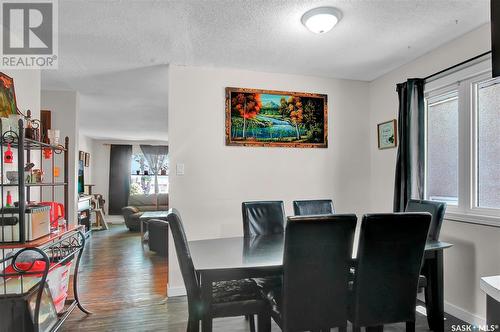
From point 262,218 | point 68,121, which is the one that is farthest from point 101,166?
point 262,218

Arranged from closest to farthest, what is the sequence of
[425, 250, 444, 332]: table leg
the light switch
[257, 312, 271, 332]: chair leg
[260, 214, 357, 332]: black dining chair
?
[260, 214, 357, 332]: black dining chair < [257, 312, 271, 332]: chair leg < [425, 250, 444, 332]: table leg < the light switch

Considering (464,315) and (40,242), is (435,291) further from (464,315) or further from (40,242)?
(40,242)

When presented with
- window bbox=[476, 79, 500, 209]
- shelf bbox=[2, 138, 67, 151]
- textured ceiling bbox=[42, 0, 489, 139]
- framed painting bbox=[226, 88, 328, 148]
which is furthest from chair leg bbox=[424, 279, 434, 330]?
shelf bbox=[2, 138, 67, 151]

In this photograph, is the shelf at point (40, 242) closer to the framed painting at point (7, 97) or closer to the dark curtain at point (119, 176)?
the framed painting at point (7, 97)

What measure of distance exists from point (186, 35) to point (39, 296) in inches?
85.7

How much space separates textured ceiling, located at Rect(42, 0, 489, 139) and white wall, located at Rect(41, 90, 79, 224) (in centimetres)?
18

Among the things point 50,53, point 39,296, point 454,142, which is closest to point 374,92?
point 454,142

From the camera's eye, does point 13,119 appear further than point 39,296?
Yes

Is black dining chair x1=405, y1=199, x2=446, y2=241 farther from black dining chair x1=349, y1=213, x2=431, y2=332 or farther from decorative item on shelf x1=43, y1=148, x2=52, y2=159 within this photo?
decorative item on shelf x1=43, y1=148, x2=52, y2=159

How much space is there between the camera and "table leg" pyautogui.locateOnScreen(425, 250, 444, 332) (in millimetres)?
2279

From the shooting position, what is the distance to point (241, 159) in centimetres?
347

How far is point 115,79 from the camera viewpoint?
12.1 ft

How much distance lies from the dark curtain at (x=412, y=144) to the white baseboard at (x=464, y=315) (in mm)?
928

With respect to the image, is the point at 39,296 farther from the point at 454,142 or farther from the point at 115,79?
the point at 454,142
